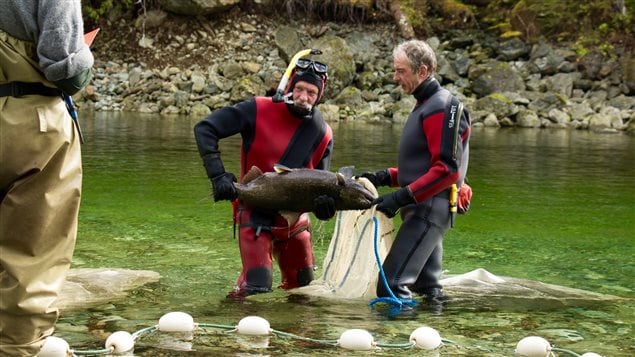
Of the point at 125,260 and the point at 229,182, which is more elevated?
the point at 229,182

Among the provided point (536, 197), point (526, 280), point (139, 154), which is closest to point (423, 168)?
point (526, 280)

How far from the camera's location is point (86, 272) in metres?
7.49

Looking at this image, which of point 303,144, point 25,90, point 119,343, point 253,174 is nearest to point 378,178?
point 303,144

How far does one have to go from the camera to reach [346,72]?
35125mm

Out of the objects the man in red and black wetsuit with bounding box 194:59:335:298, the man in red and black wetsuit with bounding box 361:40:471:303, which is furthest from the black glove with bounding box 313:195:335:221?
the man in red and black wetsuit with bounding box 361:40:471:303

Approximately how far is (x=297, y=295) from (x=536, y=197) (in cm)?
880

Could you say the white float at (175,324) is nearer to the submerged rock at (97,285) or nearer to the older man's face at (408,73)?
the submerged rock at (97,285)

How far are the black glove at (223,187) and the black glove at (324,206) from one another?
596 mm

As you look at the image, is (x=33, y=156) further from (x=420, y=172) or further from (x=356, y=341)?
(x=420, y=172)

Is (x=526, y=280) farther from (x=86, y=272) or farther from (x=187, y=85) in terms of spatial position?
(x=187, y=85)

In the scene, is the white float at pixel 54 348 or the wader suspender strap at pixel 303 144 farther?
the wader suspender strap at pixel 303 144

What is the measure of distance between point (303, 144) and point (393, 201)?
0.81 metres

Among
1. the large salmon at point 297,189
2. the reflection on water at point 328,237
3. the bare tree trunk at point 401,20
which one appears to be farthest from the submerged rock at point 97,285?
the bare tree trunk at point 401,20

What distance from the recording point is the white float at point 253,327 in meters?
5.71
